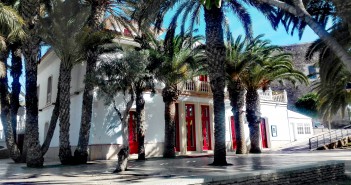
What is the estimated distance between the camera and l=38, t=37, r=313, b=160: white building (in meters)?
19.5

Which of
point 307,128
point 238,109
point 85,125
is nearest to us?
point 85,125

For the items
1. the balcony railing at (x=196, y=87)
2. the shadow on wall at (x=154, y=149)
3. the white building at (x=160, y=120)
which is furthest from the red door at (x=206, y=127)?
the shadow on wall at (x=154, y=149)

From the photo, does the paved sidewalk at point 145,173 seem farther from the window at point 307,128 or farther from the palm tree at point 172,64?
the window at point 307,128

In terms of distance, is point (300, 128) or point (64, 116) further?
point (300, 128)

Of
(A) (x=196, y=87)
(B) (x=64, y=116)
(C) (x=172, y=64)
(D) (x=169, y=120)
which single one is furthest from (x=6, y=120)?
(A) (x=196, y=87)

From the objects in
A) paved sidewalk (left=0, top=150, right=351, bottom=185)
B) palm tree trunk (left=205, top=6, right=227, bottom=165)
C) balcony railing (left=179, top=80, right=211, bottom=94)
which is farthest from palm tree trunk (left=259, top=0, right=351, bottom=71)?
balcony railing (left=179, top=80, right=211, bottom=94)

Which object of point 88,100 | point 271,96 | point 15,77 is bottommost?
point 88,100

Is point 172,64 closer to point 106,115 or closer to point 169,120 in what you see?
point 169,120

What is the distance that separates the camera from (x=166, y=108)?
2012 centimetres

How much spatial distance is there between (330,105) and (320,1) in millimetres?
13704

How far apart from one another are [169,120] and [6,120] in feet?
31.9

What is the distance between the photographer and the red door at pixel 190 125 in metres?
23.8

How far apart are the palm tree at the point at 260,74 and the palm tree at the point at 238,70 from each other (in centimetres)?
58

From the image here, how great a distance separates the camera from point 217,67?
1376 centimetres
